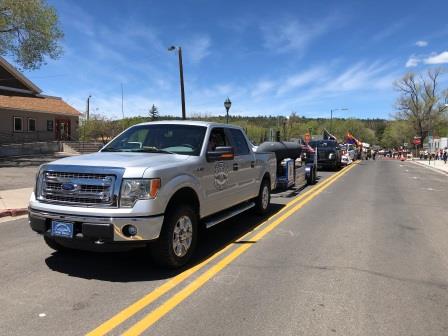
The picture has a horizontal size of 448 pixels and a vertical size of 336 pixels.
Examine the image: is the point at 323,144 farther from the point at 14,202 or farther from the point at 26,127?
the point at 26,127

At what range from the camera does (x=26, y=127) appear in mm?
35719

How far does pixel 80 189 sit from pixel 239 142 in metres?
3.73

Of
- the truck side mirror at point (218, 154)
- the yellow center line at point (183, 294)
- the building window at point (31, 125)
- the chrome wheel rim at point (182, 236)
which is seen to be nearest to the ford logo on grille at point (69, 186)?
the chrome wheel rim at point (182, 236)

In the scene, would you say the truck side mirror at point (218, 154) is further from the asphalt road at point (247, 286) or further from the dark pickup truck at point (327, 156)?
the dark pickup truck at point (327, 156)

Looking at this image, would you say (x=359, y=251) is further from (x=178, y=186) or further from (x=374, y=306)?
(x=178, y=186)

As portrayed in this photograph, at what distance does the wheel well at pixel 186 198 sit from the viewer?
560cm

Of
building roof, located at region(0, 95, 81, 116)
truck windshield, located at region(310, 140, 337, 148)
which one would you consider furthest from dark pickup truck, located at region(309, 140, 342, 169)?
building roof, located at region(0, 95, 81, 116)

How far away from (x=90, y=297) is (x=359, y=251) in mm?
4060

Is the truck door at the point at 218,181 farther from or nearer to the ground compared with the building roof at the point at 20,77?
nearer to the ground

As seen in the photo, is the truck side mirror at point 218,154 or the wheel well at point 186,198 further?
the truck side mirror at point 218,154

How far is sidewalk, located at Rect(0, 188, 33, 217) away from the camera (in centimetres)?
961

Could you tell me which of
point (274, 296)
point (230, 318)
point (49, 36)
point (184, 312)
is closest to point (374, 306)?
point (274, 296)

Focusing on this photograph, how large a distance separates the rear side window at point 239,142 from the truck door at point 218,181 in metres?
0.31

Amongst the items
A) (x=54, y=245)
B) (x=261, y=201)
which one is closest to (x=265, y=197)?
(x=261, y=201)
